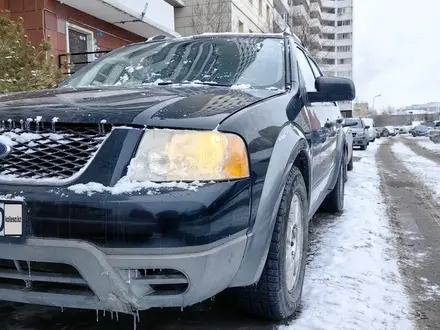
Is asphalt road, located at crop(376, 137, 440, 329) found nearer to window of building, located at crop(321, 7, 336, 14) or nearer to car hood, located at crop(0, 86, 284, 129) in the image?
car hood, located at crop(0, 86, 284, 129)

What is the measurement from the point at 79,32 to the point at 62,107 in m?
11.8

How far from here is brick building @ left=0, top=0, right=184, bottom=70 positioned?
435 inches

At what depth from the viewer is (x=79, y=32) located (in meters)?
12.9

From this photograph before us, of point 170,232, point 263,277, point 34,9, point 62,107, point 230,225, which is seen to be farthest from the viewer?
point 34,9

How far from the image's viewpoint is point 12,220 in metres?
1.85

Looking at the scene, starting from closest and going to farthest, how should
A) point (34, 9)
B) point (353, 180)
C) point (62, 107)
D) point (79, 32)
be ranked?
1. point (62, 107)
2. point (353, 180)
3. point (34, 9)
4. point (79, 32)

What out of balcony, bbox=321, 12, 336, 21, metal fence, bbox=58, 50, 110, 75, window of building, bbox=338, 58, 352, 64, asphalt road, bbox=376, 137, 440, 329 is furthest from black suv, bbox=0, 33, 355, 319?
window of building, bbox=338, 58, 352, 64

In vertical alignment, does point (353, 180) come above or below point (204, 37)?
below

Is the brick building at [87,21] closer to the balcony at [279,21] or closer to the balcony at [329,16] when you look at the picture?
the balcony at [279,21]

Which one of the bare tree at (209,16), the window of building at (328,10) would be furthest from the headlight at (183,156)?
the window of building at (328,10)

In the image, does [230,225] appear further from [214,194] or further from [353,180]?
[353,180]

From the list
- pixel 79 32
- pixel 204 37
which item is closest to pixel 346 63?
pixel 79 32

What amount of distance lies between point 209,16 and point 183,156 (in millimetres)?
19795

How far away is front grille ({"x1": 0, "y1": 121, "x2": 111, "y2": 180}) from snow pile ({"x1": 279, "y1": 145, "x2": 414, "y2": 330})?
4.63ft
